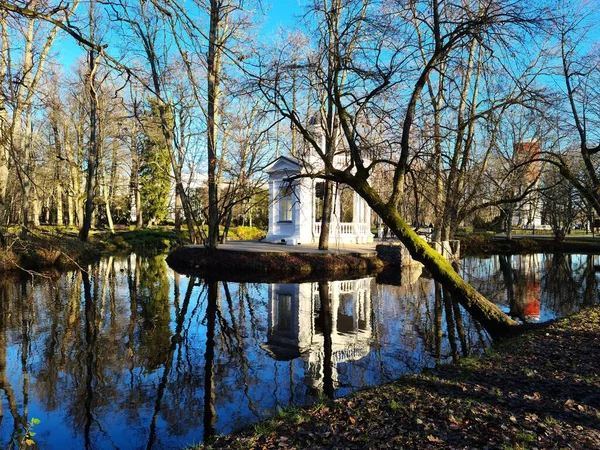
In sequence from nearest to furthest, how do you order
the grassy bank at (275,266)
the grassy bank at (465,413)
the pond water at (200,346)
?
the grassy bank at (465,413) → the pond water at (200,346) → the grassy bank at (275,266)

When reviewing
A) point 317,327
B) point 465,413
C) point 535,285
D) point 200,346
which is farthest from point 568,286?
point 465,413

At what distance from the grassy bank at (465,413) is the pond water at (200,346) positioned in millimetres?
969

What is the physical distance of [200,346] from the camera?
8039mm

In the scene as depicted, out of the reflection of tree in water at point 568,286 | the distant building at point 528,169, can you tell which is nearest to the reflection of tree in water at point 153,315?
the distant building at point 528,169

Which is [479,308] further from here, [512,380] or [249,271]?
[249,271]

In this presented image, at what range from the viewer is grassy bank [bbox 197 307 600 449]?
3656mm

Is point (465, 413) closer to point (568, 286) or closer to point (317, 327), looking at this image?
point (317, 327)

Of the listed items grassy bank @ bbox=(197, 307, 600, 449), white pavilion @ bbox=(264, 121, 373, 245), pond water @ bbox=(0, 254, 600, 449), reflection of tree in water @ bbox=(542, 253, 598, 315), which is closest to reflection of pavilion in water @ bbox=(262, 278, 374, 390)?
pond water @ bbox=(0, 254, 600, 449)

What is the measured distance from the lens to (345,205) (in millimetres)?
39875

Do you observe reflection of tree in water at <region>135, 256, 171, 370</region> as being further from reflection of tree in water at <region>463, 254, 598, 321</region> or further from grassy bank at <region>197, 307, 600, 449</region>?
reflection of tree in water at <region>463, 254, 598, 321</region>

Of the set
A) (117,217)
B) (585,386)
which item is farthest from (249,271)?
(117,217)

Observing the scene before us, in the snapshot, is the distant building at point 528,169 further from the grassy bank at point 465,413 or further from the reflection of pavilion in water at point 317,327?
the reflection of pavilion in water at point 317,327

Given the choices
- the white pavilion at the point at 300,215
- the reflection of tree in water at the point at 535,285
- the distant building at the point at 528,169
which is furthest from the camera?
the white pavilion at the point at 300,215

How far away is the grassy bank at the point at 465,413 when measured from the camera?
366cm
